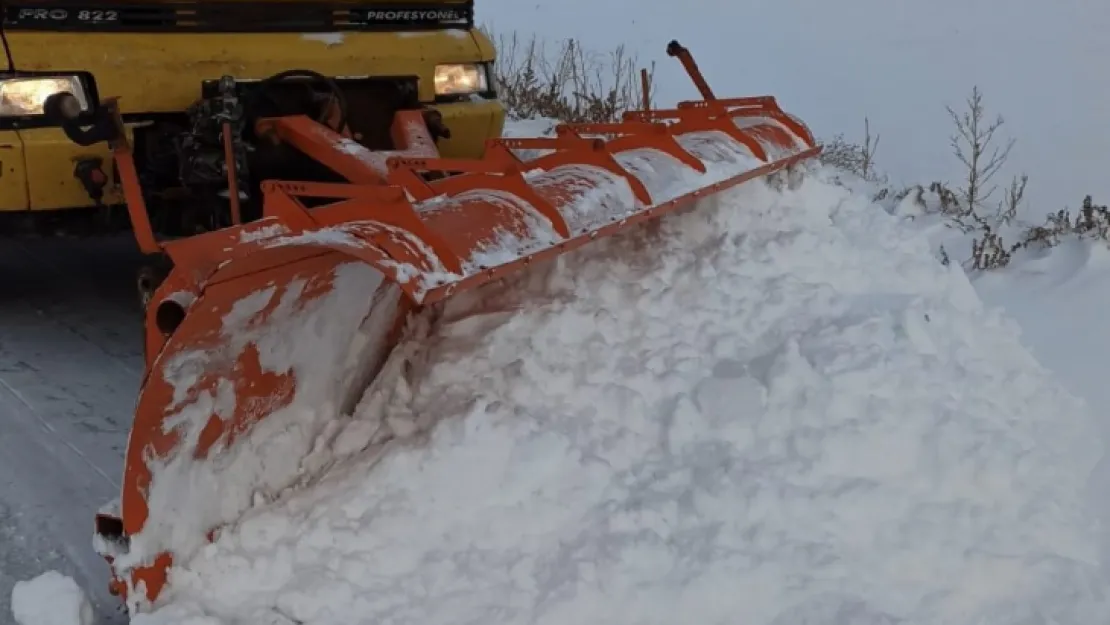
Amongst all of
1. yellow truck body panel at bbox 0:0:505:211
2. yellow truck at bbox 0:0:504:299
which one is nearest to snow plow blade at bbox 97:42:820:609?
yellow truck at bbox 0:0:504:299

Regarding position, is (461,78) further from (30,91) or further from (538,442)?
(538,442)

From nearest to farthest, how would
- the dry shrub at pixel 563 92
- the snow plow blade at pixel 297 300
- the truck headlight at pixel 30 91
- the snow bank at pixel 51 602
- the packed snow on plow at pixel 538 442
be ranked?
the snow plow blade at pixel 297 300 < the packed snow on plow at pixel 538 442 < the snow bank at pixel 51 602 < the truck headlight at pixel 30 91 < the dry shrub at pixel 563 92

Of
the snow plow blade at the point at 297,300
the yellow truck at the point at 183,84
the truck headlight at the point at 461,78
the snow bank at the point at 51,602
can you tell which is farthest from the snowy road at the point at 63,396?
the truck headlight at the point at 461,78

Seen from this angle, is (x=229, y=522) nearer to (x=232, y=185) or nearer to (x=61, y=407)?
(x=232, y=185)

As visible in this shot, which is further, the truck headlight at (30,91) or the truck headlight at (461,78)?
the truck headlight at (461,78)

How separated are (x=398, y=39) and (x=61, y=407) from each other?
202 centimetres

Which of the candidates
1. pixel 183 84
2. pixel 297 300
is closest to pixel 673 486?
pixel 297 300

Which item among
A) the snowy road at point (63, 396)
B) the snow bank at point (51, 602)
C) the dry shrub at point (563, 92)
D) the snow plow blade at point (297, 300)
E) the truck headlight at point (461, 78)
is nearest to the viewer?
the snow plow blade at point (297, 300)

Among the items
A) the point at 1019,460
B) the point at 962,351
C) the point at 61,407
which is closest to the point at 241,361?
the point at 61,407

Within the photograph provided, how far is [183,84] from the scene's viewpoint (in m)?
4.16

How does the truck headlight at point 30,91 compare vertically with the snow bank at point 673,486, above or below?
above

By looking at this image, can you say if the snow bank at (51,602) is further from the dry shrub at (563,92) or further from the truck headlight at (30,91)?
the dry shrub at (563,92)

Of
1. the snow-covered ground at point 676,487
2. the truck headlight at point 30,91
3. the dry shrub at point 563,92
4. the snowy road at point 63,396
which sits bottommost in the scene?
the snowy road at point 63,396

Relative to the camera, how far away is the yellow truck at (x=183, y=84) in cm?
387
